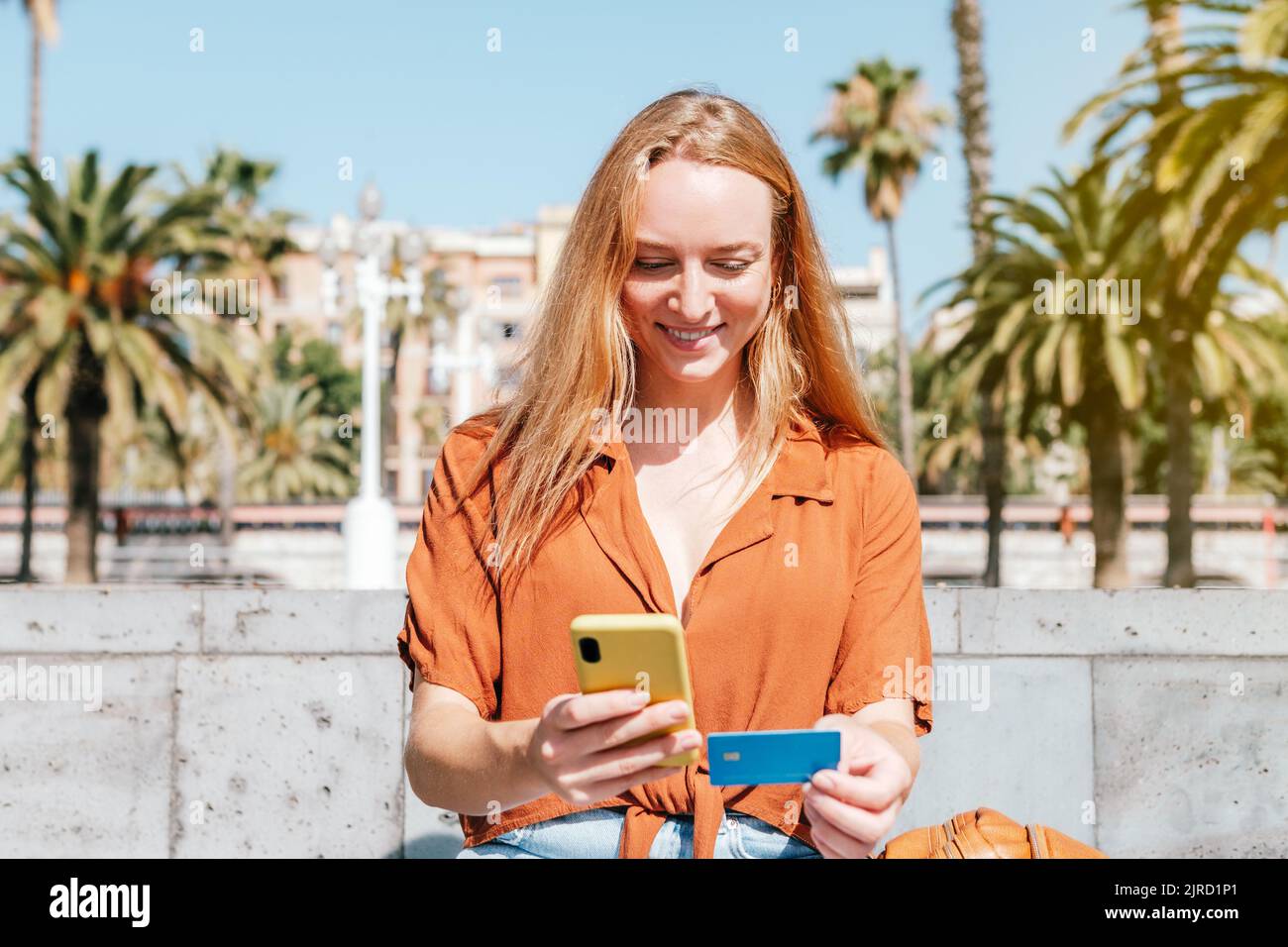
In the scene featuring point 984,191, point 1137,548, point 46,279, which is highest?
point 984,191

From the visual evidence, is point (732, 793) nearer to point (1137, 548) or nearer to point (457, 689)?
point (457, 689)

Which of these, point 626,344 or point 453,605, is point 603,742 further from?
point 626,344

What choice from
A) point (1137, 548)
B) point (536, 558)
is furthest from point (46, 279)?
point (1137, 548)

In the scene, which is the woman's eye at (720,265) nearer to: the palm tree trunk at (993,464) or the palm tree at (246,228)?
the palm tree trunk at (993,464)

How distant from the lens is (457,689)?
203 cm

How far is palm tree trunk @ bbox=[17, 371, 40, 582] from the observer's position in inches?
910

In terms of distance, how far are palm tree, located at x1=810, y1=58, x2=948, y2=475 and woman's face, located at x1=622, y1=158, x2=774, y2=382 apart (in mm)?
33267

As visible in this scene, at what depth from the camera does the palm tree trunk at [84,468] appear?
23531 mm


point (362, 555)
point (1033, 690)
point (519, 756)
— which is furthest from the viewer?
point (362, 555)

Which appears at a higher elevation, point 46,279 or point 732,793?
point 46,279

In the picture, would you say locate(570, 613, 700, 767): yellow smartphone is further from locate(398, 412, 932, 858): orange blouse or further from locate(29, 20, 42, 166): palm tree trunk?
locate(29, 20, 42, 166): palm tree trunk

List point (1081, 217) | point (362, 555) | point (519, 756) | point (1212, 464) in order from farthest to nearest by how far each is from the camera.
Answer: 1. point (1212, 464)
2. point (1081, 217)
3. point (362, 555)
4. point (519, 756)

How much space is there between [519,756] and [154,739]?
8.54 ft

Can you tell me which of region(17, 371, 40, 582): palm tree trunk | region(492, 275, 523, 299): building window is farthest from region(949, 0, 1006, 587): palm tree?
region(492, 275, 523, 299): building window
